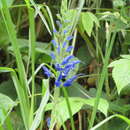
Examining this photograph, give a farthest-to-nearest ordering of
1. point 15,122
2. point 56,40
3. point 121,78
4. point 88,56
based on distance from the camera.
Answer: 1. point 88,56
2. point 15,122
3. point 121,78
4. point 56,40

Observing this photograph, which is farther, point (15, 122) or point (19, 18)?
point (19, 18)

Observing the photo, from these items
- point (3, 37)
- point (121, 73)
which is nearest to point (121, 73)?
point (121, 73)

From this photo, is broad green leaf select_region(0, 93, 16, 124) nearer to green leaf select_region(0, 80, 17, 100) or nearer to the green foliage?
the green foliage

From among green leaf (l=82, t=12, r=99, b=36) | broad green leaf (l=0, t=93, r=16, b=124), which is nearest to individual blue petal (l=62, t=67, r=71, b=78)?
broad green leaf (l=0, t=93, r=16, b=124)

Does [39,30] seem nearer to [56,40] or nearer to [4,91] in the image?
[4,91]

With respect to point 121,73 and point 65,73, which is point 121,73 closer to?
point 121,73

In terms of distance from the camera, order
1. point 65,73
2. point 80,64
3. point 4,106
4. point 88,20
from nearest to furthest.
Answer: point 65,73 → point 4,106 → point 88,20 → point 80,64

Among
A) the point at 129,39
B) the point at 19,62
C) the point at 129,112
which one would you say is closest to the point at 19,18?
the point at 129,39

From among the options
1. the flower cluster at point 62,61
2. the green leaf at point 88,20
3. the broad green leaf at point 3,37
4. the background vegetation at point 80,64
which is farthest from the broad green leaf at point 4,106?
the broad green leaf at point 3,37
